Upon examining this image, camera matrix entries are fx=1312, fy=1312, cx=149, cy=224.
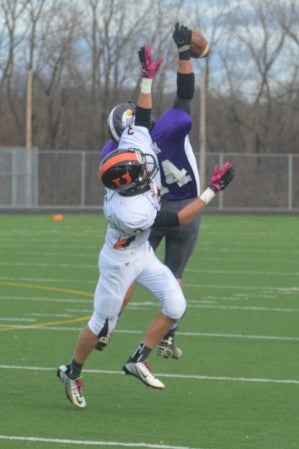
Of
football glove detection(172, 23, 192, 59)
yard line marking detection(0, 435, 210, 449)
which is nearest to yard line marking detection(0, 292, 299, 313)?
football glove detection(172, 23, 192, 59)

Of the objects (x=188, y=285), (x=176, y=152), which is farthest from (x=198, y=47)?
(x=188, y=285)

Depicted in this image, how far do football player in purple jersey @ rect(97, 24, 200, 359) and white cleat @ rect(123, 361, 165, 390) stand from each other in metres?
0.89

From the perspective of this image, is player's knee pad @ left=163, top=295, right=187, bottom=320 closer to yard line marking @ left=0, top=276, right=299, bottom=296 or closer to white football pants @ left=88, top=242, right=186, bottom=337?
white football pants @ left=88, top=242, right=186, bottom=337

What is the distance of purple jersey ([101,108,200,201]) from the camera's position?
9477mm

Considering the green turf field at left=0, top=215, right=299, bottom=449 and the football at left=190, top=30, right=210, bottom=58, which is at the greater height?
the football at left=190, top=30, right=210, bottom=58

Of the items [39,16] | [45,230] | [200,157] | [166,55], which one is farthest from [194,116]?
[45,230]

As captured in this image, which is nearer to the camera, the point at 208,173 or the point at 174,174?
the point at 174,174

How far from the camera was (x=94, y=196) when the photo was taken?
46500 mm

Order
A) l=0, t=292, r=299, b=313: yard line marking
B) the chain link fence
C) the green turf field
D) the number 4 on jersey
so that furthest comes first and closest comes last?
the chain link fence → l=0, t=292, r=299, b=313: yard line marking → the number 4 on jersey → the green turf field

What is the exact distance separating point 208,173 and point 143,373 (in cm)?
3829

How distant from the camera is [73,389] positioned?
8.10 m

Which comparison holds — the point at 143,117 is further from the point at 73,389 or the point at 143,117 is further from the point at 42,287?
the point at 42,287

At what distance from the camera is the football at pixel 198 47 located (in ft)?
30.9

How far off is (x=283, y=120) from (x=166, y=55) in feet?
18.8
